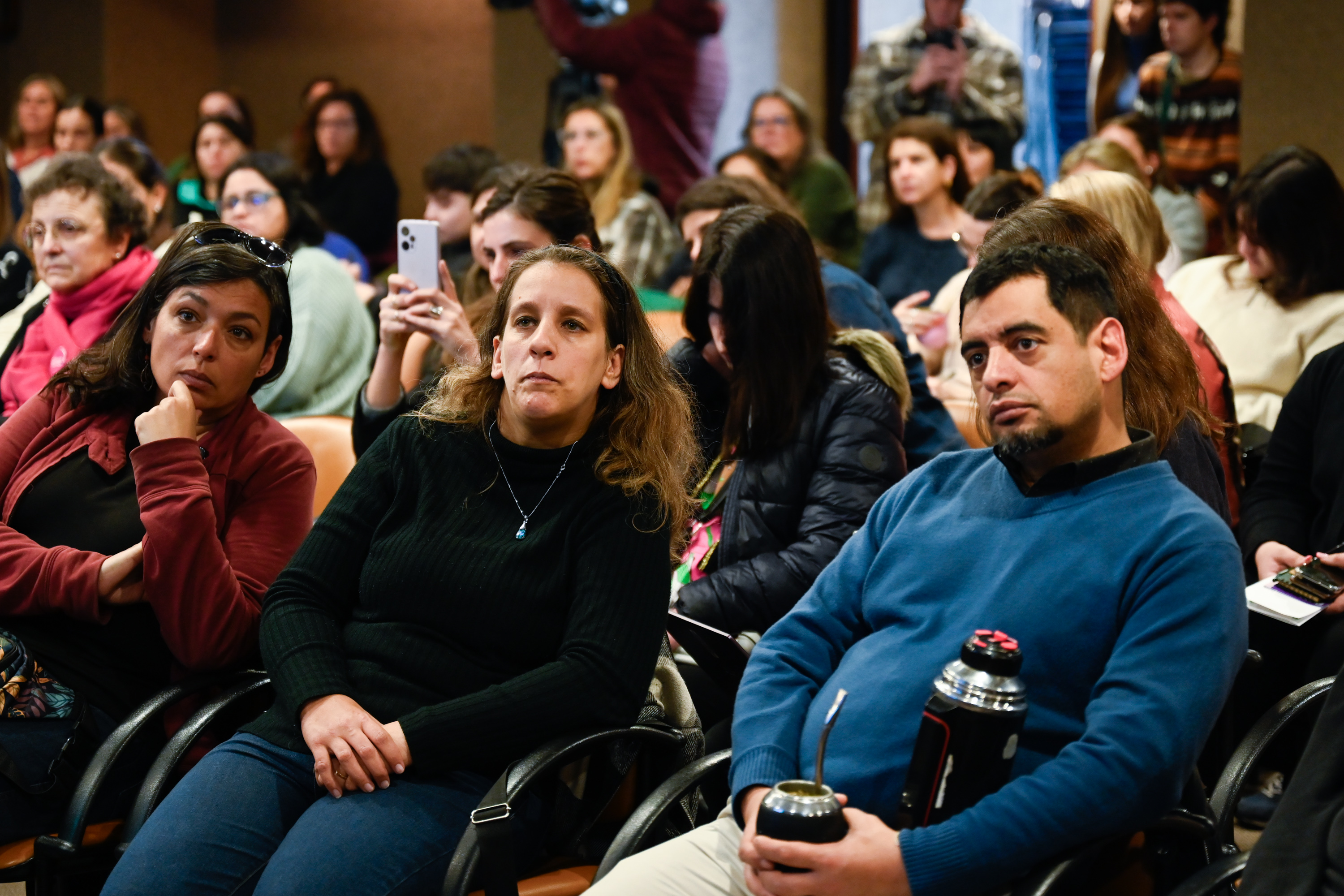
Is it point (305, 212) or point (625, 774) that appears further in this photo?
point (305, 212)

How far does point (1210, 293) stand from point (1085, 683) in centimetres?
210

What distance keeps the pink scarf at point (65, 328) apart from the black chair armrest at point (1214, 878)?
8.82ft

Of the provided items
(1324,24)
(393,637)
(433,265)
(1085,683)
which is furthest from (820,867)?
(1324,24)

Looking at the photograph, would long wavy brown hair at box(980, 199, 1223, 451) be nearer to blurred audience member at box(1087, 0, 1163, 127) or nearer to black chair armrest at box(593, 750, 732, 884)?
black chair armrest at box(593, 750, 732, 884)

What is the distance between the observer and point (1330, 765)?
1378 millimetres

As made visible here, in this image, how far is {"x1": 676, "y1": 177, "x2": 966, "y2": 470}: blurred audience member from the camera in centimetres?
288

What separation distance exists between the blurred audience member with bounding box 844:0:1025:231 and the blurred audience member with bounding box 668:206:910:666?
2.71 metres

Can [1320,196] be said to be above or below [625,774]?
above

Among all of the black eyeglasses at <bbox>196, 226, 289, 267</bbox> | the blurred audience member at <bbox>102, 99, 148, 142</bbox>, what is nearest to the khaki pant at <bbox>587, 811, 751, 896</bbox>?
the black eyeglasses at <bbox>196, 226, 289, 267</bbox>

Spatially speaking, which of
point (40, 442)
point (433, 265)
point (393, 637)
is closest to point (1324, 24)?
point (433, 265)

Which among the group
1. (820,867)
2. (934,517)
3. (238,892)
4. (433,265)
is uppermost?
(433,265)

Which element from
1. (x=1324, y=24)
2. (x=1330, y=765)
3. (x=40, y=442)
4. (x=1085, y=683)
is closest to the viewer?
(x=1330, y=765)

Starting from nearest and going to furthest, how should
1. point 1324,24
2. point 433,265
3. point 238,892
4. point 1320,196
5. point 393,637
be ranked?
point 238,892, point 393,637, point 433,265, point 1320,196, point 1324,24

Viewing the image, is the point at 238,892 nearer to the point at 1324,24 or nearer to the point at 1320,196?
the point at 1320,196
